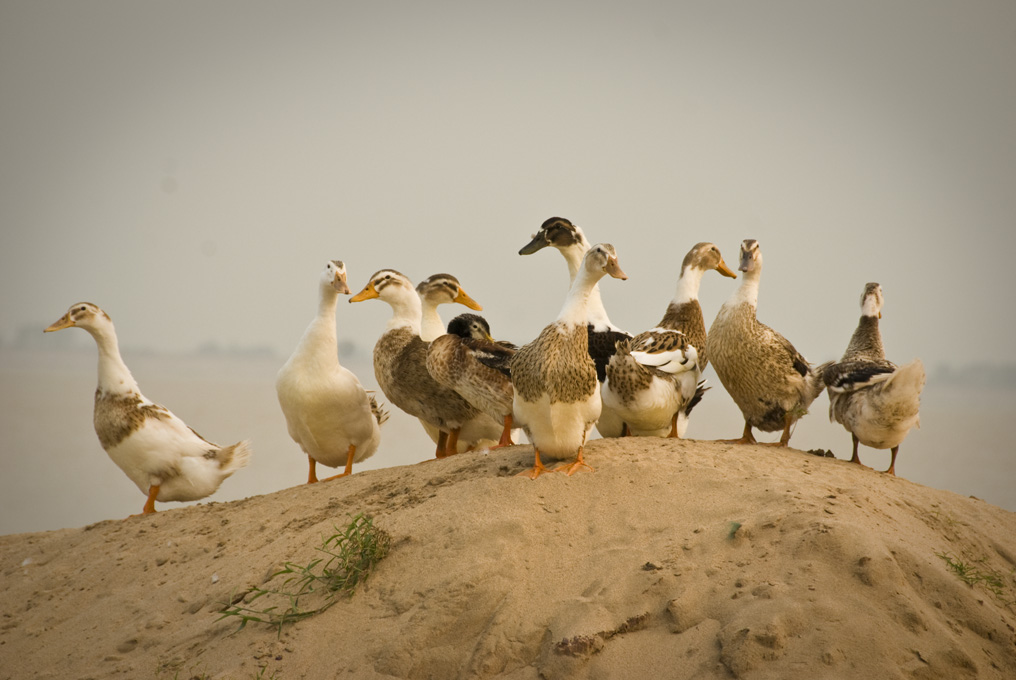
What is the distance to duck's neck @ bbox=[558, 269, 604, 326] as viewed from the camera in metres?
5.45

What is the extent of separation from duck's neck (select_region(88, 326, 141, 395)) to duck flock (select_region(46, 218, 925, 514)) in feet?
0.03

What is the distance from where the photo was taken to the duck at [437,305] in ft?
26.6

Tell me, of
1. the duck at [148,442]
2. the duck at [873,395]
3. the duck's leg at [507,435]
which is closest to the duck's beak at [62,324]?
the duck at [148,442]

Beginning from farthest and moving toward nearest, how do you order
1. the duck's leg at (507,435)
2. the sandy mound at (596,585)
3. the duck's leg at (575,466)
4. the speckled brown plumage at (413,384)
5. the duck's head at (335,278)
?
the duck's head at (335,278) → the speckled brown plumage at (413,384) → the duck's leg at (507,435) → the duck's leg at (575,466) → the sandy mound at (596,585)

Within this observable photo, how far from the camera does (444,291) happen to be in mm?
8406

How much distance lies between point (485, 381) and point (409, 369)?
1139 millimetres

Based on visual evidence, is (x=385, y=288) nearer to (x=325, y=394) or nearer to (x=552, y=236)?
(x=325, y=394)

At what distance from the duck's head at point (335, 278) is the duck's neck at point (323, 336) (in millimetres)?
49

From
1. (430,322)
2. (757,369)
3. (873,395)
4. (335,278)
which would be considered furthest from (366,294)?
(873,395)

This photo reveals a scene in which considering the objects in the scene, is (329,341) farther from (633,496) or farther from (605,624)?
(605,624)

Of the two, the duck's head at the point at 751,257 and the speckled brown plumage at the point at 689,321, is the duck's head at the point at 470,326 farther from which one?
the duck's head at the point at 751,257

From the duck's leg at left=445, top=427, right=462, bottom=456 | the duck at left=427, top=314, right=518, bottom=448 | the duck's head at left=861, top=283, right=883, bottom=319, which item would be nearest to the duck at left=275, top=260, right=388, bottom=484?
the duck's leg at left=445, top=427, right=462, bottom=456

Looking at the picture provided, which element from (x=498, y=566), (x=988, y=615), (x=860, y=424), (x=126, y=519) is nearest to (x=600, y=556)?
(x=498, y=566)

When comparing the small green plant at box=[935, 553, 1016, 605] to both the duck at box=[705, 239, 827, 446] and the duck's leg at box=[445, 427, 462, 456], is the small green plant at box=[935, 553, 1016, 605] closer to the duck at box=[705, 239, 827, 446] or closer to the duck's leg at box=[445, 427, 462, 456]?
the duck at box=[705, 239, 827, 446]
